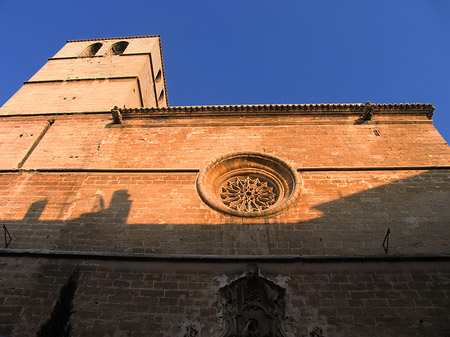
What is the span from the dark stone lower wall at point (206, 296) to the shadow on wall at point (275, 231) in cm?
32

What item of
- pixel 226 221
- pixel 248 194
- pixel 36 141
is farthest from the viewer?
pixel 36 141

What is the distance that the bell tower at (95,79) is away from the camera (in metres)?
9.77

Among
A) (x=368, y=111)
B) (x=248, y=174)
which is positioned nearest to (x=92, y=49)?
(x=248, y=174)

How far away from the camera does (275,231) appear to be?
5617 millimetres

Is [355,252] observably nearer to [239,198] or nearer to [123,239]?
[239,198]

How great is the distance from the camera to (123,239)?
5.61 metres

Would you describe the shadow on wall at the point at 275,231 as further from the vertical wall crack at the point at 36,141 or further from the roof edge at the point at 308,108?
the roof edge at the point at 308,108

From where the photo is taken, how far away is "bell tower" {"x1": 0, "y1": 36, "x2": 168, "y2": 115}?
9.77 metres

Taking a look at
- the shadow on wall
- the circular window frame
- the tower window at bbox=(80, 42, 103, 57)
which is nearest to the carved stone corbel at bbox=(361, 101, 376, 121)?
the shadow on wall

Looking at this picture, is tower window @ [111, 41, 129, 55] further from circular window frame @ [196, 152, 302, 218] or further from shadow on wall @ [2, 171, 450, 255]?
shadow on wall @ [2, 171, 450, 255]

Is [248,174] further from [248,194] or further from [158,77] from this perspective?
[158,77]

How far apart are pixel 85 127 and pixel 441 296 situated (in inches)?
311

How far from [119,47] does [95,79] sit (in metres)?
3.91

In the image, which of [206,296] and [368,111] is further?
[368,111]
